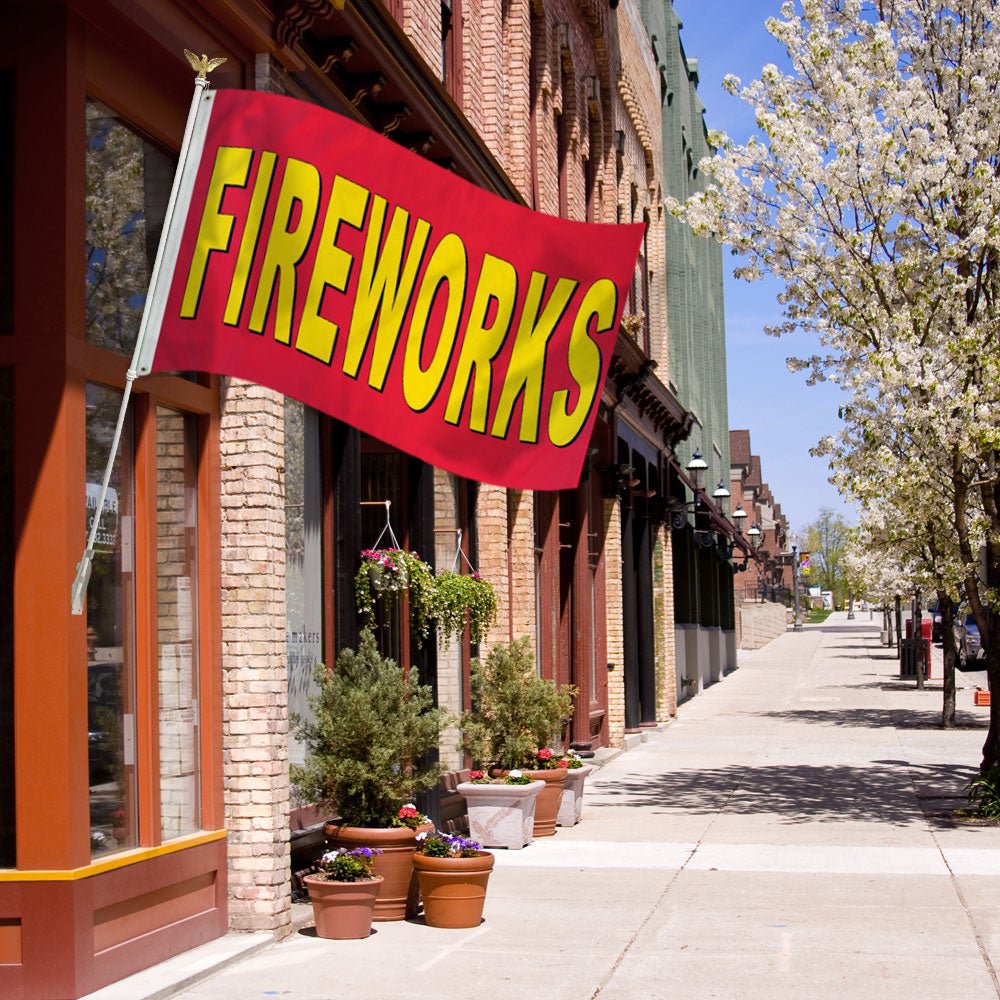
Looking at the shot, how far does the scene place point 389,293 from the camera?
7.83m

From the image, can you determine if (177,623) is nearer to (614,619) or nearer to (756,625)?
(614,619)

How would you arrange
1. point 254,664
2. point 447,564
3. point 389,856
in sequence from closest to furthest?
point 254,664
point 389,856
point 447,564

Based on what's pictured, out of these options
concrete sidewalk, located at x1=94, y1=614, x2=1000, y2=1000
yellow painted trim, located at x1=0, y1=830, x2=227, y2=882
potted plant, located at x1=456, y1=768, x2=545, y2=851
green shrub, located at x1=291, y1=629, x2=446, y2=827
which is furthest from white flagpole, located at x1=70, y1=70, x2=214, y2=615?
potted plant, located at x1=456, y1=768, x2=545, y2=851

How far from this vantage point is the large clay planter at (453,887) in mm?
9828

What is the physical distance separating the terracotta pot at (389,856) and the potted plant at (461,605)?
3.56m

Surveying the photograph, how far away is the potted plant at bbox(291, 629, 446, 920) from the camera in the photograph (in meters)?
9.90

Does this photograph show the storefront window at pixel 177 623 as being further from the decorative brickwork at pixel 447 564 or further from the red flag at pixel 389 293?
the decorative brickwork at pixel 447 564

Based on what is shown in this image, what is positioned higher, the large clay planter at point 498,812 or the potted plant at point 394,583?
the potted plant at point 394,583

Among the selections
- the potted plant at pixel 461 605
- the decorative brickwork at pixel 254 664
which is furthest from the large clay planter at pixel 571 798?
the decorative brickwork at pixel 254 664

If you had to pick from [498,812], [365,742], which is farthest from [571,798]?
[365,742]

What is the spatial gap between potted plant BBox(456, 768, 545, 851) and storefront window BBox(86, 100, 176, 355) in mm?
6550

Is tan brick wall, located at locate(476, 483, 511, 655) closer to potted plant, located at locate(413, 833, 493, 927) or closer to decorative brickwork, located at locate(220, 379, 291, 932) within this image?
potted plant, located at locate(413, 833, 493, 927)

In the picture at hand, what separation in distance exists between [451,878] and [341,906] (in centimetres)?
82

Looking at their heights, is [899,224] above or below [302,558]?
above
